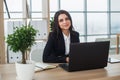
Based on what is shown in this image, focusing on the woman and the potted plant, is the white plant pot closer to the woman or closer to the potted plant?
the potted plant

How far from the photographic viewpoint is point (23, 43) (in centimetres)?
158

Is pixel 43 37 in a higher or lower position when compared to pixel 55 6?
lower

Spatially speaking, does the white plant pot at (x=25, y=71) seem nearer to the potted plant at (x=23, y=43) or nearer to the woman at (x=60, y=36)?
the potted plant at (x=23, y=43)

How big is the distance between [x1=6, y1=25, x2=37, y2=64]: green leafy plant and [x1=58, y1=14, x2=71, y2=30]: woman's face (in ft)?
2.93

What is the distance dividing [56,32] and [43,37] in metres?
1.50

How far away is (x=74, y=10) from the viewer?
746 cm

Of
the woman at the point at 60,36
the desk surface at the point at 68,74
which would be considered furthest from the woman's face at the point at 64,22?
the desk surface at the point at 68,74

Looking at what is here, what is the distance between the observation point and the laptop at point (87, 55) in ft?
5.80

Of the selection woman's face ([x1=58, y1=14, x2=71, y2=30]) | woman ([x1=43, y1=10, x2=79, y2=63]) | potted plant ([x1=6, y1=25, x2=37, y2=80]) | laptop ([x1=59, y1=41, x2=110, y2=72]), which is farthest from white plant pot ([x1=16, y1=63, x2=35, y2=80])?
woman's face ([x1=58, y1=14, x2=71, y2=30])

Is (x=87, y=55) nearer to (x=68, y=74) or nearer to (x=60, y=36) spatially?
(x=68, y=74)

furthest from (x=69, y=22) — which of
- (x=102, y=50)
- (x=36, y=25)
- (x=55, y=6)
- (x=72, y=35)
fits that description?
(x=55, y=6)

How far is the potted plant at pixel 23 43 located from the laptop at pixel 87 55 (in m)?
0.33

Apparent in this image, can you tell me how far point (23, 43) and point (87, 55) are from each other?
20.4 inches

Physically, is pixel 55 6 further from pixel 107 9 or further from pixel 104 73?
pixel 104 73
